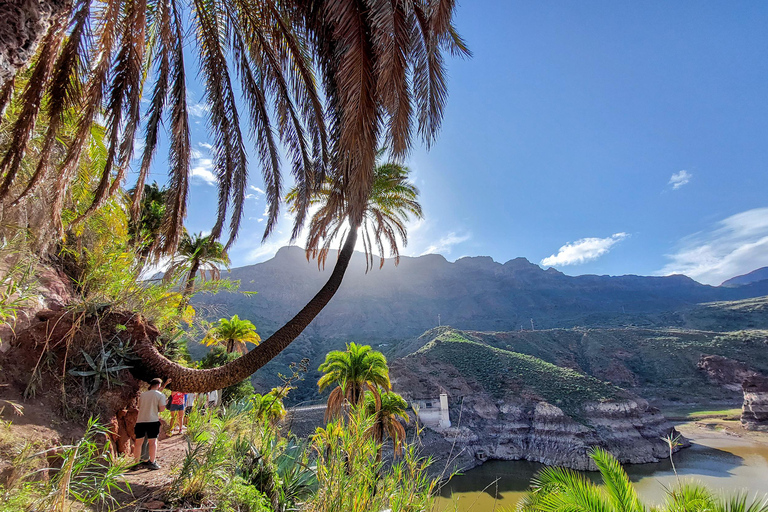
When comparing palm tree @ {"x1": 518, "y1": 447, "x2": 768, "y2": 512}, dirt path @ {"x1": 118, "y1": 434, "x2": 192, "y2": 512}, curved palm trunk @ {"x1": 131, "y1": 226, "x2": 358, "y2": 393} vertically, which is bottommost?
palm tree @ {"x1": 518, "y1": 447, "x2": 768, "y2": 512}

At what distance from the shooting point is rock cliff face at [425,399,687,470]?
34469 millimetres

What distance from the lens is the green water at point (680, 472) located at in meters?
27.7

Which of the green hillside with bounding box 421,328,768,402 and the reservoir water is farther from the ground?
the green hillside with bounding box 421,328,768,402

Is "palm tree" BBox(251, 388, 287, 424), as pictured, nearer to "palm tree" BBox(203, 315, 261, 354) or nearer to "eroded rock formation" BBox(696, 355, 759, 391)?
"palm tree" BBox(203, 315, 261, 354)

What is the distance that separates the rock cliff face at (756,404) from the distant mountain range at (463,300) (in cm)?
4361

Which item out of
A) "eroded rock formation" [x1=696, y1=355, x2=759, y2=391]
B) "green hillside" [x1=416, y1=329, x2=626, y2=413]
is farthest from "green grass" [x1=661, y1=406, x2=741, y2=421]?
"green hillside" [x1=416, y1=329, x2=626, y2=413]

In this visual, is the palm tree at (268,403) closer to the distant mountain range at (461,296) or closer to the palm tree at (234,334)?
the palm tree at (234,334)

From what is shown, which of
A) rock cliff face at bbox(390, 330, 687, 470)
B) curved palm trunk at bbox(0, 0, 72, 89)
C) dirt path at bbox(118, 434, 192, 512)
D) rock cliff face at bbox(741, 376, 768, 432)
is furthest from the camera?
rock cliff face at bbox(741, 376, 768, 432)

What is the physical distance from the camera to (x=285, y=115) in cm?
579

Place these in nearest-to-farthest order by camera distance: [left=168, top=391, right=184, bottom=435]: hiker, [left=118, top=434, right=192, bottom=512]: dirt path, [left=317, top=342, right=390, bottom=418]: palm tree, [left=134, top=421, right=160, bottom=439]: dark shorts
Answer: [left=118, top=434, right=192, bottom=512]: dirt path
[left=134, top=421, right=160, bottom=439]: dark shorts
[left=168, top=391, right=184, bottom=435]: hiker
[left=317, top=342, right=390, bottom=418]: palm tree

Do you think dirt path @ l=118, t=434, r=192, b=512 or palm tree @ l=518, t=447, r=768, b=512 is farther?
palm tree @ l=518, t=447, r=768, b=512

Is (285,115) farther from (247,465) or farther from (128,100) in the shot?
(247,465)

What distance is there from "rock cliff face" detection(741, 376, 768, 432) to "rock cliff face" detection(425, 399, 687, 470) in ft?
58.9

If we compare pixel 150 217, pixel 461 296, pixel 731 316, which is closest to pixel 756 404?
pixel 731 316
